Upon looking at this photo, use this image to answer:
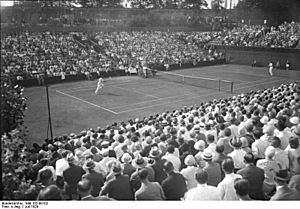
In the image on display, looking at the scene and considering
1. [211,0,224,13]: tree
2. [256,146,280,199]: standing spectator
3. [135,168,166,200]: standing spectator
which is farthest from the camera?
[211,0,224,13]: tree

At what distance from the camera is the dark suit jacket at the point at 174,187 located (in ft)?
18.9

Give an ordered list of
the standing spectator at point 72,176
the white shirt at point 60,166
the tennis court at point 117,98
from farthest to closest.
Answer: the tennis court at point 117,98 < the white shirt at point 60,166 < the standing spectator at point 72,176

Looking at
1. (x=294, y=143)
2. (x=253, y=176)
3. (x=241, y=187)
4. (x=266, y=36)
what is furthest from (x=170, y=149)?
(x=266, y=36)

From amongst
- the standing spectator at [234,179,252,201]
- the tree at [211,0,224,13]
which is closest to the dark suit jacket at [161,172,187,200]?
the standing spectator at [234,179,252,201]

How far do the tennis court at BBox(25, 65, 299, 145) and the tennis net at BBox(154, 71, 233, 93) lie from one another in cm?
8

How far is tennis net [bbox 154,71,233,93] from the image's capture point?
2398cm

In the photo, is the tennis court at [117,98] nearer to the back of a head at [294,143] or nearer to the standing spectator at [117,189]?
the standing spectator at [117,189]

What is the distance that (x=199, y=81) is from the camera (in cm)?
2634

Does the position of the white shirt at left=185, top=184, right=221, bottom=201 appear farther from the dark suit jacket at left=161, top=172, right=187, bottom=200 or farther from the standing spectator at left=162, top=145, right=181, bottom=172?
the standing spectator at left=162, top=145, right=181, bottom=172

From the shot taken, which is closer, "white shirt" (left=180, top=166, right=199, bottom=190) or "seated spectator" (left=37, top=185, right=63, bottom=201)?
"seated spectator" (left=37, top=185, right=63, bottom=201)

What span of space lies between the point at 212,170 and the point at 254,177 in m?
0.76

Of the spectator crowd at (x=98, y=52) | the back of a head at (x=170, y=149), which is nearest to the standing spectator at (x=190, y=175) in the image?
the back of a head at (x=170, y=149)

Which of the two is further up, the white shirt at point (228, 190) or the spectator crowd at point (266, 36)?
the spectator crowd at point (266, 36)

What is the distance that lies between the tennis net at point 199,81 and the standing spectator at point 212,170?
1705cm
